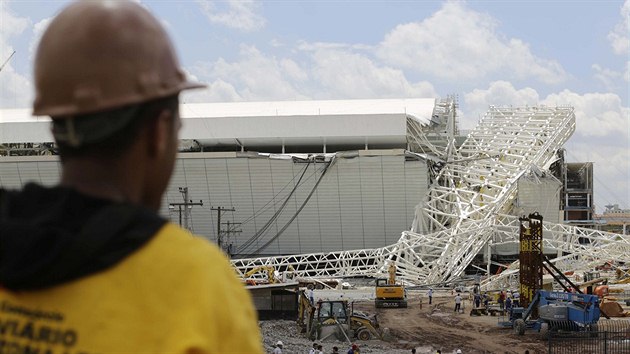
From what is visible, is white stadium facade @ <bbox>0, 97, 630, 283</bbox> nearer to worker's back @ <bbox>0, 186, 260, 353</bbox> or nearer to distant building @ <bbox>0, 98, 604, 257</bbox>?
distant building @ <bbox>0, 98, 604, 257</bbox>

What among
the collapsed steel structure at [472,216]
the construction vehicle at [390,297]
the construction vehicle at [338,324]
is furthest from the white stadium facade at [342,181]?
the construction vehicle at [338,324]

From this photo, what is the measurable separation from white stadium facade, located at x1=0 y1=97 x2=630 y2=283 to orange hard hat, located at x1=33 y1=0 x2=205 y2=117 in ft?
193

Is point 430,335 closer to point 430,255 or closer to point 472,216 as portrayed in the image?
point 430,255

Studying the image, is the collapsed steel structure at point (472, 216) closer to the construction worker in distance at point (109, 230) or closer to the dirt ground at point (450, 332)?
the dirt ground at point (450, 332)

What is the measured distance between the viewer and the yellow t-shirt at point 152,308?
210 centimetres

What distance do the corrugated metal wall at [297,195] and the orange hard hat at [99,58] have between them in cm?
6450

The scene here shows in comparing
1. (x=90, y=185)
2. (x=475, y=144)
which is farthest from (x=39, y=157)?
(x=90, y=185)

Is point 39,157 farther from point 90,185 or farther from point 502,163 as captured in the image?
point 90,185

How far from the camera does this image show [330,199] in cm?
6844

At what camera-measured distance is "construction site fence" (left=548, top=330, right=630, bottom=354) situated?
2858cm

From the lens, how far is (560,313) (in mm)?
33875

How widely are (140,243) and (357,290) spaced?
177ft

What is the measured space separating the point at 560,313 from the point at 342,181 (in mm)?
34916

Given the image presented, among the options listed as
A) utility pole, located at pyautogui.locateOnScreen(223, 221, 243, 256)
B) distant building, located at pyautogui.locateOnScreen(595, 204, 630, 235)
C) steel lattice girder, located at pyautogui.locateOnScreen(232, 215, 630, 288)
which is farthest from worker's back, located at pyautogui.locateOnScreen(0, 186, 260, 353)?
distant building, located at pyautogui.locateOnScreen(595, 204, 630, 235)
